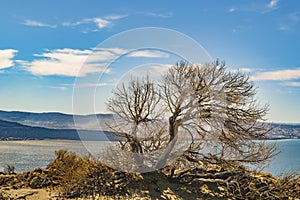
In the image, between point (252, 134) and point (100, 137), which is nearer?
point (100, 137)

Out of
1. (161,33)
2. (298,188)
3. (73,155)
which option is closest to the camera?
(161,33)

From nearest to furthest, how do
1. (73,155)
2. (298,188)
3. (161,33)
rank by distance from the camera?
(161,33), (298,188), (73,155)

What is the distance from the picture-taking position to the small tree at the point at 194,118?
616 inches

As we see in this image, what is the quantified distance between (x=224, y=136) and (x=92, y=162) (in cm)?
558

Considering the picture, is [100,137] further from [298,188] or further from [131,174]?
[298,188]

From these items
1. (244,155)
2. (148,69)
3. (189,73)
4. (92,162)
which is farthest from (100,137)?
(244,155)

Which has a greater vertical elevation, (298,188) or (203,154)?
(203,154)

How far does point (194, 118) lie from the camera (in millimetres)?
15797

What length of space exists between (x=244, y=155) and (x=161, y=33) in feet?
20.0

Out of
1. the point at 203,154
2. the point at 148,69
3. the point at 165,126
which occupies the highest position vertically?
the point at 148,69

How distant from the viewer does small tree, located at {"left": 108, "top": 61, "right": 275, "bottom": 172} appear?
15.6 meters

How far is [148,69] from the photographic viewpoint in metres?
14.6

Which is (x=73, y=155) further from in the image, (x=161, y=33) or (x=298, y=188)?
(x=298, y=188)

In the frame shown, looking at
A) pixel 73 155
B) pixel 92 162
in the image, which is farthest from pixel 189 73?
pixel 73 155
